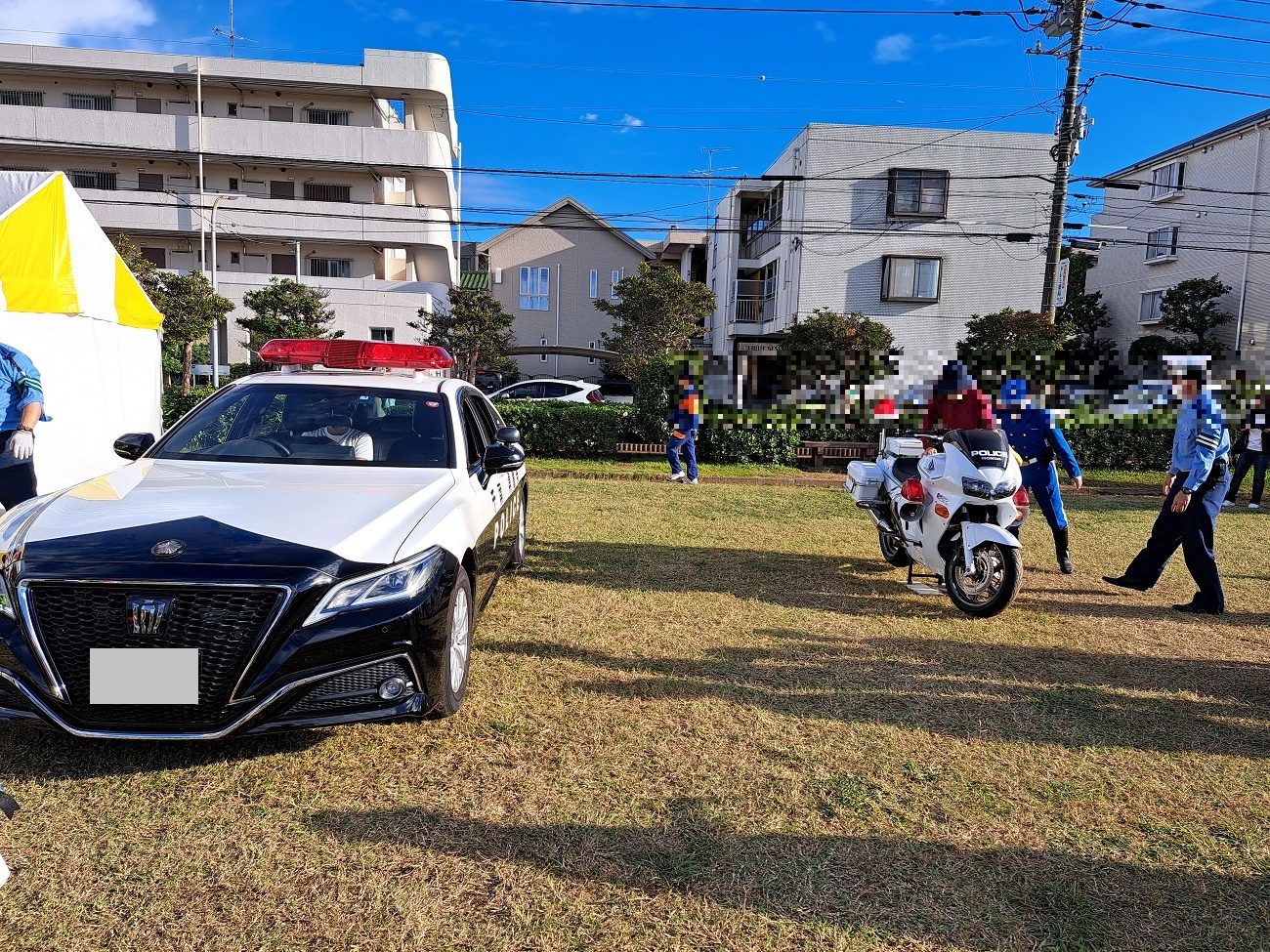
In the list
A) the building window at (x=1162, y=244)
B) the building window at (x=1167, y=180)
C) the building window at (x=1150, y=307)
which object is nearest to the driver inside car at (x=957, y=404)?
the building window at (x=1150, y=307)

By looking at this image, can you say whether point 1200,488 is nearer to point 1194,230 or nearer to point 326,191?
point 1194,230

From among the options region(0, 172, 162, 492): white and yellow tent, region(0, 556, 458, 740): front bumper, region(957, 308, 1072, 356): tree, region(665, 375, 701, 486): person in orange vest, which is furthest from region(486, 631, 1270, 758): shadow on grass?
region(957, 308, 1072, 356): tree

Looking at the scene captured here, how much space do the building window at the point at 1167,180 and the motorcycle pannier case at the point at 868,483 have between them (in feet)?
89.4

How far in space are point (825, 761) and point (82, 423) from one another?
26.4 feet

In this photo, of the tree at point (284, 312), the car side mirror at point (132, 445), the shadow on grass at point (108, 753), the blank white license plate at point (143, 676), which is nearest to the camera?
the blank white license plate at point (143, 676)

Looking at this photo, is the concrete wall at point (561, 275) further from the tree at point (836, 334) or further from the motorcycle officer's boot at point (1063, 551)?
the motorcycle officer's boot at point (1063, 551)

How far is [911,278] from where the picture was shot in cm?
2703

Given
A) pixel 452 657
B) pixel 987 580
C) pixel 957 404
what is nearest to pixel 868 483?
pixel 957 404

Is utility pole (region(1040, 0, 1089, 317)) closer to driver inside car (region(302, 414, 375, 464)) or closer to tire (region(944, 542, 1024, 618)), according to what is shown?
tire (region(944, 542, 1024, 618))

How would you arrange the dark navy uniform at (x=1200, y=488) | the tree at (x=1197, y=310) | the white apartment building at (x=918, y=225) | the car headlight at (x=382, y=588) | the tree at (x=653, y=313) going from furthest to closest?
1. the tree at (x=653, y=313)
2. the white apartment building at (x=918, y=225)
3. the tree at (x=1197, y=310)
4. the dark navy uniform at (x=1200, y=488)
5. the car headlight at (x=382, y=588)

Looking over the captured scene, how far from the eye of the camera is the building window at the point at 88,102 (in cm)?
3017

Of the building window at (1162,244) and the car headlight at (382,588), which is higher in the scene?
the building window at (1162,244)

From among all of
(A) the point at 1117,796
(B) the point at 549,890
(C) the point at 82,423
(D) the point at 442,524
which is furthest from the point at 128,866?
(C) the point at 82,423

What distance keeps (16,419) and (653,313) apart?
23325 mm
